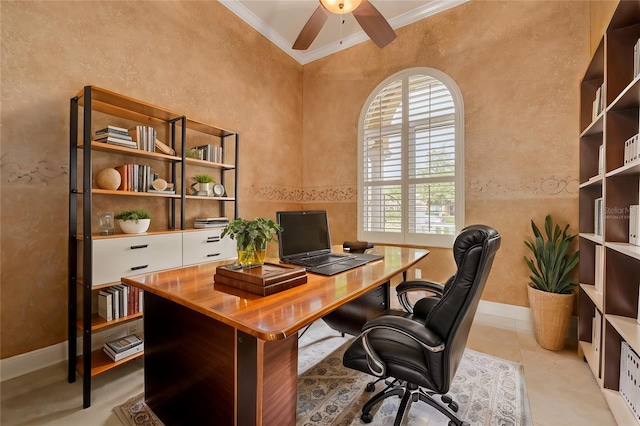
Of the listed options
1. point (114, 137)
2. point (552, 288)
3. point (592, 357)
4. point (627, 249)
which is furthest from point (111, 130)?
point (592, 357)

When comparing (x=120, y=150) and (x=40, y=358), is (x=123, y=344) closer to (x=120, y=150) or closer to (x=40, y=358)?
(x=40, y=358)

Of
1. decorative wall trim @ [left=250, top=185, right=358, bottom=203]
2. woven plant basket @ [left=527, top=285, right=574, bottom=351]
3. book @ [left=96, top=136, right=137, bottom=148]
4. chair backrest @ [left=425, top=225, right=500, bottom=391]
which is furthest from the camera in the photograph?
decorative wall trim @ [left=250, top=185, right=358, bottom=203]

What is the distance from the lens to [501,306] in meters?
2.91

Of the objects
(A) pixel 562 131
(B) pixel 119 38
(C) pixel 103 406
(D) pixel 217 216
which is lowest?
(C) pixel 103 406

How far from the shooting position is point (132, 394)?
5.91 ft

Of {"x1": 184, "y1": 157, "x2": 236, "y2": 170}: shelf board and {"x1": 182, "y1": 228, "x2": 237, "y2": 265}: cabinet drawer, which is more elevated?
{"x1": 184, "y1": 157, "x2": 236, "y2": 170}: shelf board

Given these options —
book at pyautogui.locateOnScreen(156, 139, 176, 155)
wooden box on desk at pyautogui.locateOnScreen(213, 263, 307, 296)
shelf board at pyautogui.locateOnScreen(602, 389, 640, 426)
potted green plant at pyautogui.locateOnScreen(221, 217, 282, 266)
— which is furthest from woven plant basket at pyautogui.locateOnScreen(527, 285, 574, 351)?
book at pyautogui.locateOnScreen(156, 139, 176, 155)

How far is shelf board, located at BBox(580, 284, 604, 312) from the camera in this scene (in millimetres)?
1796

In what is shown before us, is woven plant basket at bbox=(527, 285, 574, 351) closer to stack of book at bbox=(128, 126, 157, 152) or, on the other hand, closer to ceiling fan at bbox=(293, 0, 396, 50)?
ceiling fan at bbox=(293, 0, 396, 50)

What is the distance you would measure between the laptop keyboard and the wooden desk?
0.77ft

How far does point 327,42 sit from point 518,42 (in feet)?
7.61

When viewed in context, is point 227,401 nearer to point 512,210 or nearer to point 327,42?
point 512,210

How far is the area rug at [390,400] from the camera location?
156 cm

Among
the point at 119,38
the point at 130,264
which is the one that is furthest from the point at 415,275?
the point at 119,38
